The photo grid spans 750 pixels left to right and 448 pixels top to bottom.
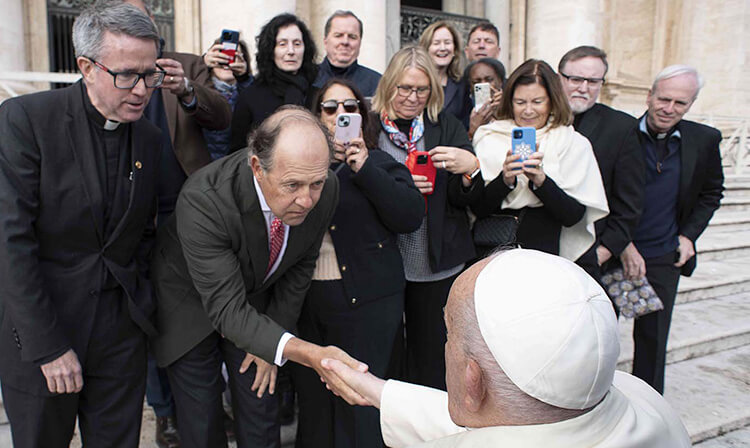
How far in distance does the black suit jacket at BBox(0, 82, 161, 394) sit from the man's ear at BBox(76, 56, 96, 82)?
116 millimetres

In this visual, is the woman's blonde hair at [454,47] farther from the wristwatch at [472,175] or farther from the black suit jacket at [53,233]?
the black suit jacket at [53,233]

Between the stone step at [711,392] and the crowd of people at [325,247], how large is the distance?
651mm

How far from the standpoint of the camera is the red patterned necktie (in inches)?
99.4

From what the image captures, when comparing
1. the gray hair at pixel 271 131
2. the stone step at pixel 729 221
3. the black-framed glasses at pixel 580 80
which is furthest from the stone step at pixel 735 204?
the gray hair at pixel 271 131

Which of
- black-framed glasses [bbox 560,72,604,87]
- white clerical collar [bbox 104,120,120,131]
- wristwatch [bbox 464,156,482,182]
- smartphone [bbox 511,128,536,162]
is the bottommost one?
wristwatch [bbox 464,156,482,182]

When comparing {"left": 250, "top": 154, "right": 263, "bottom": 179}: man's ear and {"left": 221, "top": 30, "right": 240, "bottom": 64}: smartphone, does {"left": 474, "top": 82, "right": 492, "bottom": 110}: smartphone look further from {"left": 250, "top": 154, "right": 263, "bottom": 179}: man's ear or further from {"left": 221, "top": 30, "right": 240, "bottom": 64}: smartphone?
{"left": 250, "top": 154, "right": 263, "bottom": 179}: man's ear

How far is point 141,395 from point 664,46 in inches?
621

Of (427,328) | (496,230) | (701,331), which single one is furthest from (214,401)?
(701,331)

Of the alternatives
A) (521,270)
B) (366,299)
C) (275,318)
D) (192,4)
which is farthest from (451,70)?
(192,4)

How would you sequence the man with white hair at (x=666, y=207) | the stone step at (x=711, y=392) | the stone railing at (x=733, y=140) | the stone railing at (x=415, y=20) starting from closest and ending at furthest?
the man with white hair at (x=666, y=207) < the stone step at (x=711, y=392) < the stone railing at (x=415, y=20) < the stone railing at (x=733, y=140)

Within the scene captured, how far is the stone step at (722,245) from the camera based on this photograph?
766cm

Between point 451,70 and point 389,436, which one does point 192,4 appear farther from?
point 389,436

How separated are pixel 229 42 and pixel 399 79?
1006 mm

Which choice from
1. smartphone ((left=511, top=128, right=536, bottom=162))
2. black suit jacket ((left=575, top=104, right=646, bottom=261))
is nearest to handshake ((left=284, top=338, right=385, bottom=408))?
smartphone ((left=511, top=128, right=536, bottom=162))
